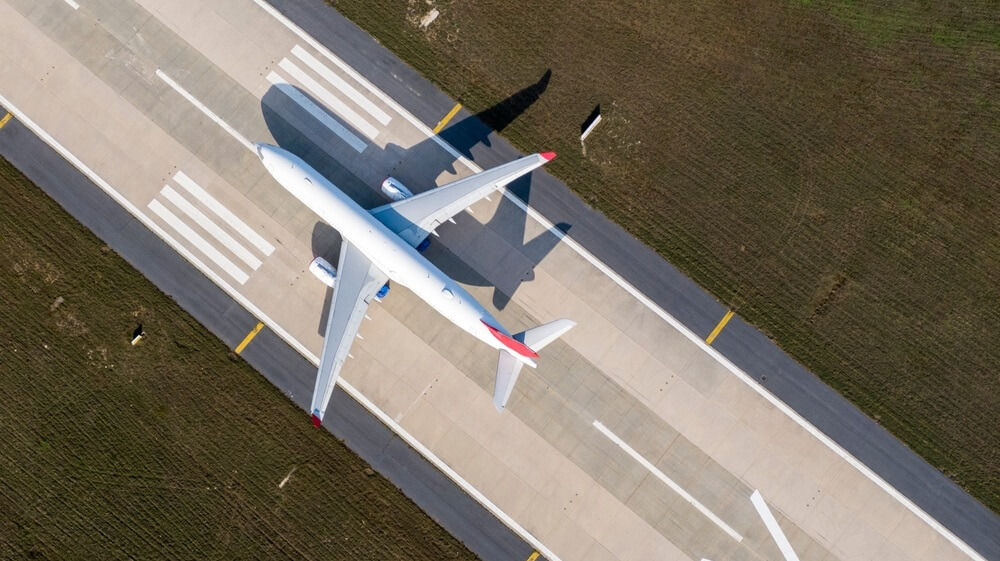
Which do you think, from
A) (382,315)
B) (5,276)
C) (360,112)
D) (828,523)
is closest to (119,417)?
(5,276)

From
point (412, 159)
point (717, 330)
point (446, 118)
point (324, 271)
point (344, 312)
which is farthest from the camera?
point (446, 118)

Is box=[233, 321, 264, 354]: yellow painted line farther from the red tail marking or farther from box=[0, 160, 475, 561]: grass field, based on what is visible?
the red tail marking

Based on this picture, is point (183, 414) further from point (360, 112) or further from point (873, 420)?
point (873, 420)

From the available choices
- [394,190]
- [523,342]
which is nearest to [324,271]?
[394,190]

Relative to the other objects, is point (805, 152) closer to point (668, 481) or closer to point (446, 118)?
point (668, 481)

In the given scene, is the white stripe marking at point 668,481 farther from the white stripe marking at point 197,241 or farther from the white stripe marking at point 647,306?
the white stripe marking at point 197,241
